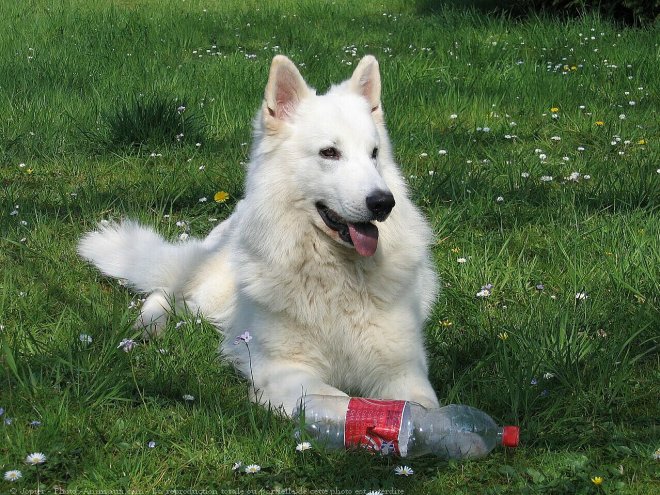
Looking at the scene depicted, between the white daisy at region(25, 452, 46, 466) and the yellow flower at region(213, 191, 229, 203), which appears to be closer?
the white daisy at region(25, 452, 46, 466)

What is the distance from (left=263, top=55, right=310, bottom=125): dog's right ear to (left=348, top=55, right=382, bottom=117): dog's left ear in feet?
0.72

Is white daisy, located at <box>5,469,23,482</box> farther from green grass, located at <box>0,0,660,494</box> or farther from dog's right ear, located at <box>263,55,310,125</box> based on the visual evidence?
dog's right ear, located at <box>263,55,310,125</box>

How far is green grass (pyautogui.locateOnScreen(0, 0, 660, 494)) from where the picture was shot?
2.61 metres

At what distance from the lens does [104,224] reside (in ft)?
14.5

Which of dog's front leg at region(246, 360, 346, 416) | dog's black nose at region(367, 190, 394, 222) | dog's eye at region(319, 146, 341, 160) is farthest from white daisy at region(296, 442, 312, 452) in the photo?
dog's eye at region(319, 146, 341, 160)

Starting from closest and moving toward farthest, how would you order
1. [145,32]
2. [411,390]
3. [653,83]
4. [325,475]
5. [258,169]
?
[325,475] → [411,390] → [258,169] → [653,83] → [145,32]

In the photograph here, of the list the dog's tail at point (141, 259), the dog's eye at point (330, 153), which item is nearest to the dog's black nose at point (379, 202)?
the dog's eye at point (330, 153)

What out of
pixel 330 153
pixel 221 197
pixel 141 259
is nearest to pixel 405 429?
pixel 330 153

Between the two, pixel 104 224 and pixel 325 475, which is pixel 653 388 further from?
pixel 104 224

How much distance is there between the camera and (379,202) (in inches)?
118

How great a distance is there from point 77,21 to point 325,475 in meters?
8.10

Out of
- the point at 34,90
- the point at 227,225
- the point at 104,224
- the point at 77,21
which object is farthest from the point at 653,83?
the point at 77,21

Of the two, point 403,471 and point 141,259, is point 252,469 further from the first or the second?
point 141,259

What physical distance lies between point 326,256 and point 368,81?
31.2 inches
